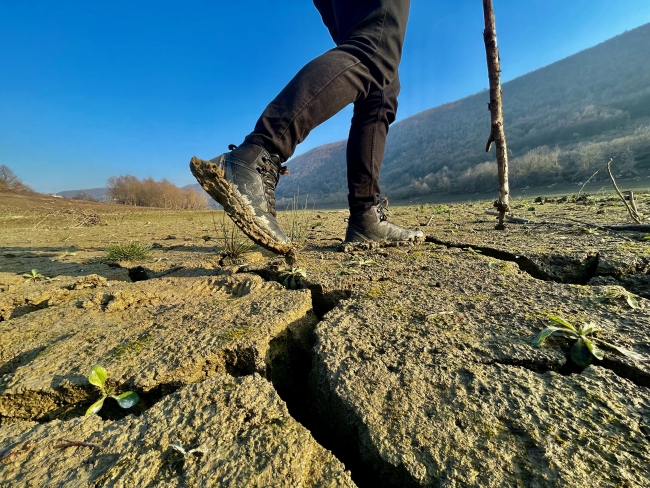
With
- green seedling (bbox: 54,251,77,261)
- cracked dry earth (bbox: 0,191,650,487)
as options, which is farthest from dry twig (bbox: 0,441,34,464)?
green seedling (bbox: 54,251,77,261)

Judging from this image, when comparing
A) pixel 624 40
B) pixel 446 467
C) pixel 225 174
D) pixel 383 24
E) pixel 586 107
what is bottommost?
pixel 446 467

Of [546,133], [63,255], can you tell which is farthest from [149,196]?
[546,133]

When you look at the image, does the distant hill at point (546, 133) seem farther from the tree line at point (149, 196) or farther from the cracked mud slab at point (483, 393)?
the cracked mud slab at point (483, 393)

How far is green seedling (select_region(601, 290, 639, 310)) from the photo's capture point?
88 cm

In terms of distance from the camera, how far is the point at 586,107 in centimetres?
2559

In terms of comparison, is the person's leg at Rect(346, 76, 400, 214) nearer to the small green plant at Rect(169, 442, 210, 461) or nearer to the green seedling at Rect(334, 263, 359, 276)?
the green seedling at Rect(334, 263, 359, 276)

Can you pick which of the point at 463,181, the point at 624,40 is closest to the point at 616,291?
the point at 463,181

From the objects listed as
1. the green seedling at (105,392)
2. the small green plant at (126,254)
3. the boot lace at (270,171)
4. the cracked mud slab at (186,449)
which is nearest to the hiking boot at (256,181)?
the boot lace at (270,171)

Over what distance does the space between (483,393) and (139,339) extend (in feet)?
2.74

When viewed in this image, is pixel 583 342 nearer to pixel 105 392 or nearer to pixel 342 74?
pixel 105 392

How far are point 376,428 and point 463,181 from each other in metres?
20.7

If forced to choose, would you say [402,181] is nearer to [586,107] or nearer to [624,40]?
[586,107]

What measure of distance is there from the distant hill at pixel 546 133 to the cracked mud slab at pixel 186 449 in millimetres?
14883

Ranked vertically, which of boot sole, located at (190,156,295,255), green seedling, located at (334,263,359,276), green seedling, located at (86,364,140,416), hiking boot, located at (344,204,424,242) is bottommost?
green seedling, located at (86,364,140,416)
